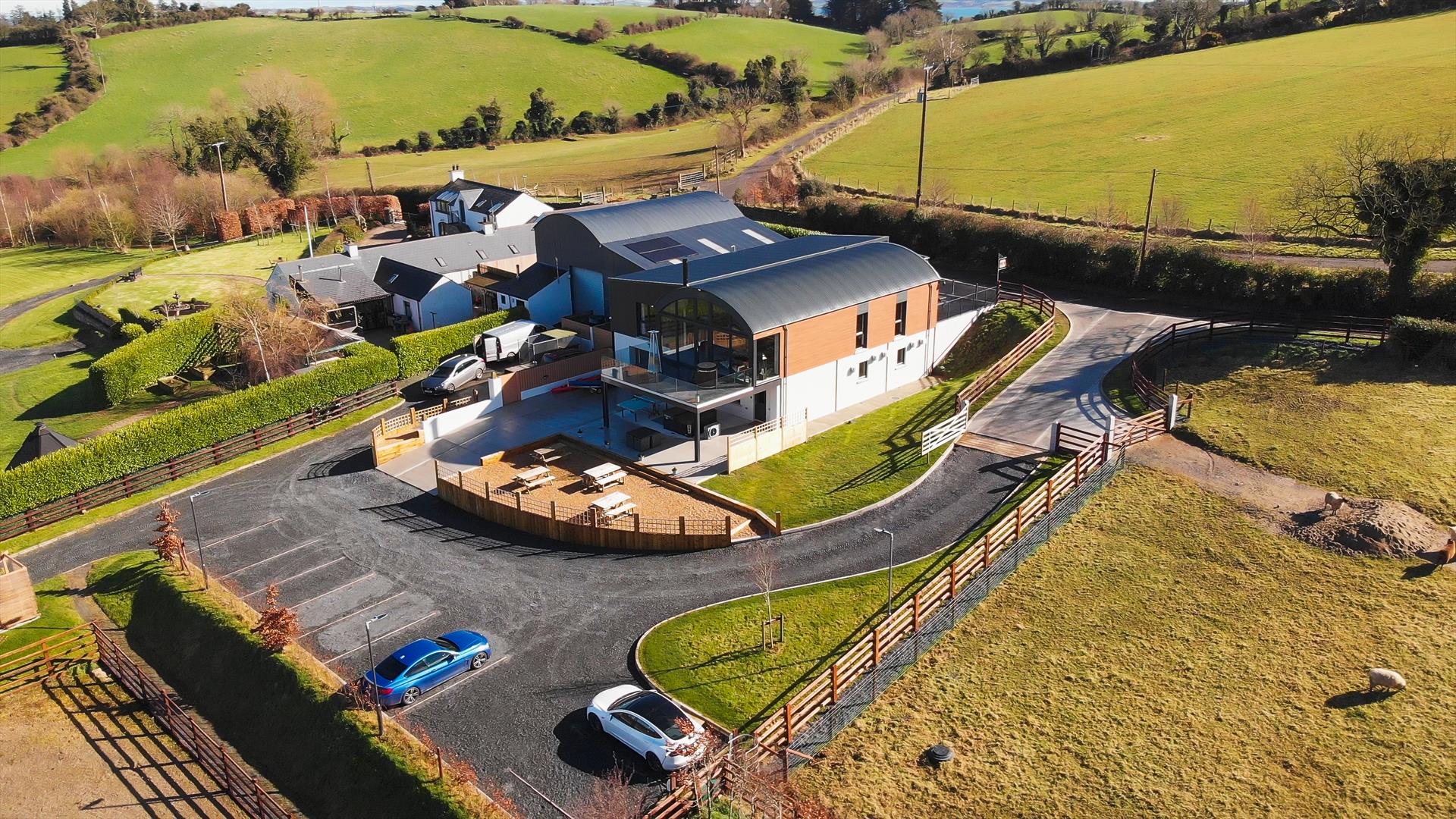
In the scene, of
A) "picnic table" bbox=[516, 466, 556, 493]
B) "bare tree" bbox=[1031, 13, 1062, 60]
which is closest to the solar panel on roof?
"picnic table" bbox=[516, 466, 556, 493]

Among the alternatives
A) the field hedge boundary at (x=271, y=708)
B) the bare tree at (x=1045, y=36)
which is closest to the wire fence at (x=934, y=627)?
the field hedge boundary at (x=271, y=708)

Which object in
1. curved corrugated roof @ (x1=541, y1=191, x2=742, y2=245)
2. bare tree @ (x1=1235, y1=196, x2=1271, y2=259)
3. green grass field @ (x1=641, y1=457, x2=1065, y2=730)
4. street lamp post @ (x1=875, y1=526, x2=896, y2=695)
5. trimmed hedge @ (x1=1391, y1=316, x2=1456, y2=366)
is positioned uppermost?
curved corrugated roof @ (x1=541, y1=191, x2=742, y2=245)

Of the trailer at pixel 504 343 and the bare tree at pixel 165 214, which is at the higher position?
the bare tree at pixel 165 214

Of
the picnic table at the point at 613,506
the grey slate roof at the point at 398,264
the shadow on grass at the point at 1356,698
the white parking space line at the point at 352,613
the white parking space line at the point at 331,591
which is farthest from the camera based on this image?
the grey slate roof at the point at 398,264

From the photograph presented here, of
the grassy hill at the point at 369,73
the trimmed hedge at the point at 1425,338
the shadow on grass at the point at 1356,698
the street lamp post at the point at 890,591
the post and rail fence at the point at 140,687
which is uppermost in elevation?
the grassy hill at the point at 369,73

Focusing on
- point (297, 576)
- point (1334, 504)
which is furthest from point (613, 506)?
point (1334, 504)

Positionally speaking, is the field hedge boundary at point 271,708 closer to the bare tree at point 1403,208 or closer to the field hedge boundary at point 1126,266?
the bare tree at point 1403,208

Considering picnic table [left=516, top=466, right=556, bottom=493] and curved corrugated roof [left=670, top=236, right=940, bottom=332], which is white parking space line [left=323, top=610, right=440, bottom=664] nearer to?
picnic table [left=516, top=466, right=556, bottom=493]

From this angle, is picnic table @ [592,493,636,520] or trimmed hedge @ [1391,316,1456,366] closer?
picnic table @ [592,493,636,520]
